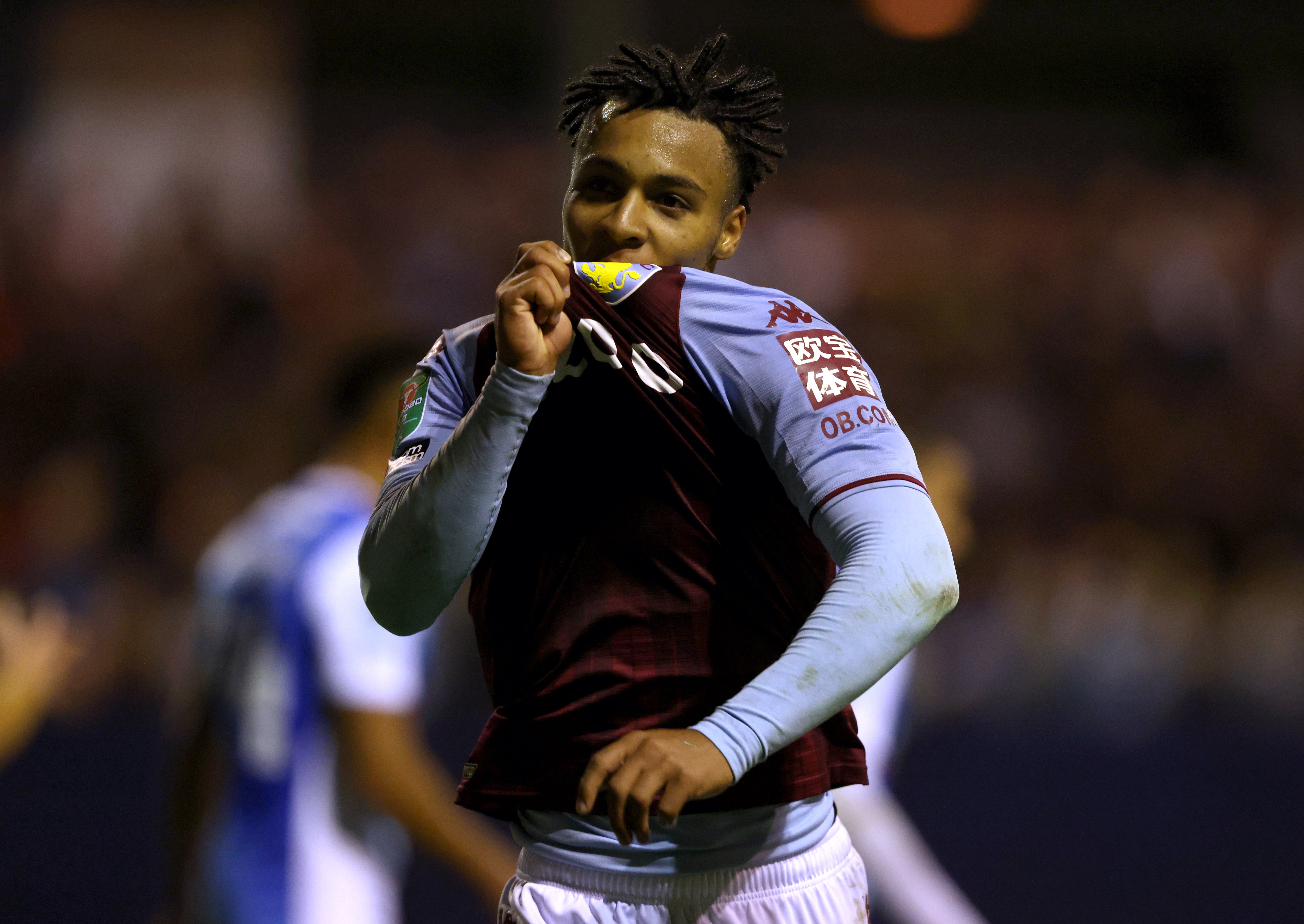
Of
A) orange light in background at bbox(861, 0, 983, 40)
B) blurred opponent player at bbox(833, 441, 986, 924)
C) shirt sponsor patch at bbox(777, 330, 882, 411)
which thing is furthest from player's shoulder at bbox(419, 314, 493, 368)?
orange light in background at bbox(861, 0, 983, 40)

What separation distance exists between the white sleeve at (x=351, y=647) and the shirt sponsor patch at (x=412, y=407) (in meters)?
1.19

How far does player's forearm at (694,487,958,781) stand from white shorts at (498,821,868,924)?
0.78ft

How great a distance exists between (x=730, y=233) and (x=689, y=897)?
2.42 feet

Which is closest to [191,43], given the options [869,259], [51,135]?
[51,135]

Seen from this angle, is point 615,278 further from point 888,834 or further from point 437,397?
point 888,834

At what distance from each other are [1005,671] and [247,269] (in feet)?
17.7

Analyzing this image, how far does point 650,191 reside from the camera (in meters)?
1.50

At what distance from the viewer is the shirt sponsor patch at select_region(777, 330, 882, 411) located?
131 centimetres

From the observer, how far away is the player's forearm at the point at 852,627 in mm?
1179

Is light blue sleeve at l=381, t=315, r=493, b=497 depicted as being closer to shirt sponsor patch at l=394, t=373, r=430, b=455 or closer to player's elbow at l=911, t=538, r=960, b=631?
shirt sponsor patch at l=394, t=373, r=430, b=455

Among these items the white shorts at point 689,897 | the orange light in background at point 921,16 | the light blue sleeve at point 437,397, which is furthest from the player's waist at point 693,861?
the orange light in background at point 921,16

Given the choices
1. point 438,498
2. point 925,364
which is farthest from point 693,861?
point 925,364

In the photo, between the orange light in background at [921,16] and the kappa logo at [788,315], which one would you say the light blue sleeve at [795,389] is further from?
the orange light in background at [921,16]

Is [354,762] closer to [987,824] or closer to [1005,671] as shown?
[987,824]
